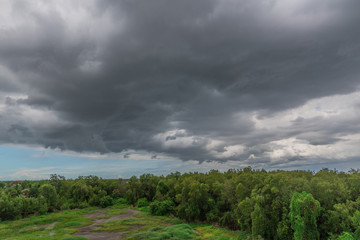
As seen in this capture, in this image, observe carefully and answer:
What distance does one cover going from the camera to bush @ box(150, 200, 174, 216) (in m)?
71.1

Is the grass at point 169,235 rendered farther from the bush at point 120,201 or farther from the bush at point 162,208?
the bush at point 120,201

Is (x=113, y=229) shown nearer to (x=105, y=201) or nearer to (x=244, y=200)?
(x=244, y=200)

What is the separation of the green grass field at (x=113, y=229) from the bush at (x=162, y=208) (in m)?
2.58

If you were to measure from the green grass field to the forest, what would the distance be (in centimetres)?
428

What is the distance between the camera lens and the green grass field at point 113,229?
45.9 meters

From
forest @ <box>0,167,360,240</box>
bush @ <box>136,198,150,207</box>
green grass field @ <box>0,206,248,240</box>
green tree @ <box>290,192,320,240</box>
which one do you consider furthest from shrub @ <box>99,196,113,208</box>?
green tree @ <box>290,192,320,240</box>

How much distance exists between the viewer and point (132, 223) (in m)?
59.5

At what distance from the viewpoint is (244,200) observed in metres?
42.8

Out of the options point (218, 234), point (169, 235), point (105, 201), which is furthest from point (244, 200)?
point (105, 201)

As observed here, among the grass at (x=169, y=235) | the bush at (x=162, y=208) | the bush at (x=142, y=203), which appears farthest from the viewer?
the bush at (x=142, y=203)

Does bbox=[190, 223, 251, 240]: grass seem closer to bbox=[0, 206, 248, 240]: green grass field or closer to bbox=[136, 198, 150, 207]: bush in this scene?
bbox=[0, 206, 248, 240]: green grass field

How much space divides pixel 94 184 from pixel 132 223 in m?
53.8

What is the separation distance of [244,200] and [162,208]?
35.8m

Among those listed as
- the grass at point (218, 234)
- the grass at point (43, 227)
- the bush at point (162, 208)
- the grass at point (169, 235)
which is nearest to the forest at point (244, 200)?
the bush at point (162, 208)
